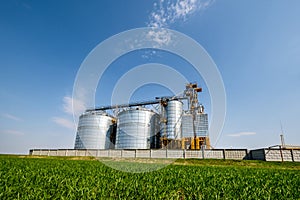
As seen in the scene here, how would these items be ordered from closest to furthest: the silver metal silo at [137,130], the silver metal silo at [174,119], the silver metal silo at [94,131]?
the silver metal silo at [137,130]
the silver metal silo at [174,119]
the silver metal silo at [94,131]

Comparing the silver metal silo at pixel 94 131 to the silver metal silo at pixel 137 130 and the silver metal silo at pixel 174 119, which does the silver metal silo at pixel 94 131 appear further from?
the silver metal silo at pixel 174 119

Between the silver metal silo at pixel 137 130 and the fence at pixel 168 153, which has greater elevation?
the silver metal silo at pixel 137 130

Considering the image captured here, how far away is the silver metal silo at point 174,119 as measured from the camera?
36.8 m

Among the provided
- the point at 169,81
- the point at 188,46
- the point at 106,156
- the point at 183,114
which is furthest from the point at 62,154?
the point at 188,46

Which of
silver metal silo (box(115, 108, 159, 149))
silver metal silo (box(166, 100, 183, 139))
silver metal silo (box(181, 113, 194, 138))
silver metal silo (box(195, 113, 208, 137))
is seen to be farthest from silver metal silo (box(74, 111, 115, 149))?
silver metal silo (box(195, 113, 208, 137))

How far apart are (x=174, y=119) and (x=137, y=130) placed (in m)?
8.88

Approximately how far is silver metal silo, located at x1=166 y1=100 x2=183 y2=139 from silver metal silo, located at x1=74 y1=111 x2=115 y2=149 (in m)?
16.6

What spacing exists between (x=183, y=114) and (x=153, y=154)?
48.0 feet

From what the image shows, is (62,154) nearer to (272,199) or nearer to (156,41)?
(156,41)

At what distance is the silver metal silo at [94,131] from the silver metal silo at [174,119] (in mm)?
16566

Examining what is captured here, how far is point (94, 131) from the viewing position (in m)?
41.3

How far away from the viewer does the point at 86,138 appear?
132 feet

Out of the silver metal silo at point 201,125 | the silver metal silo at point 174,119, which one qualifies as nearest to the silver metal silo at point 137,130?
the silver metal silo at point 174,119

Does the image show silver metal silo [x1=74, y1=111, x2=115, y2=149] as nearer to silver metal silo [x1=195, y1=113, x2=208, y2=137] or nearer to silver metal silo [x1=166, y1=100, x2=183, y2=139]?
silver metal silo [x1=166, y1=100, x2=183, y2=139]
